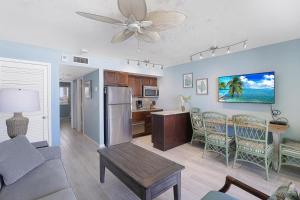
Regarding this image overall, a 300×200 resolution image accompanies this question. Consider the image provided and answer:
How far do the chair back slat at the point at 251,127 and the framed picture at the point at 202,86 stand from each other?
59.3 inches

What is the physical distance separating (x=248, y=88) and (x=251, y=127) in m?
1.19

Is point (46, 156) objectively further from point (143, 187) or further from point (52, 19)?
point (52, 19)

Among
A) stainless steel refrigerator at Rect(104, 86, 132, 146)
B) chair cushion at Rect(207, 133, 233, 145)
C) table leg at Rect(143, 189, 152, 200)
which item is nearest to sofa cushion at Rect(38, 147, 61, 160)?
table leg at Rect(143, 189, 152, 200)

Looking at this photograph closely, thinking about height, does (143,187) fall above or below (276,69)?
below

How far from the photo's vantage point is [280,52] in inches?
116

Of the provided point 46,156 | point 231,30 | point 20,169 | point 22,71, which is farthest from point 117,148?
point 231,30

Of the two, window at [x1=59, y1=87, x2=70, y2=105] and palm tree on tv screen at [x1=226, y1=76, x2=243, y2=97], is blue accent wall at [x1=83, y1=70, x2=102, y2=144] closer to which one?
palm tree on tv screen at [x1=226, y1=76, x2=243, y2=97]

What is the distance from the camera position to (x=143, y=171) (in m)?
1.65

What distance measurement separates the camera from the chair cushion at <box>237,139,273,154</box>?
2.42 metres

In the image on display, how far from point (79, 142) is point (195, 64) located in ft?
13.4

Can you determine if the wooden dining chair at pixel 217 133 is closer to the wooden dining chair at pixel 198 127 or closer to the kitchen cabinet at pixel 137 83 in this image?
the wooden dining chair at pixel 198 127

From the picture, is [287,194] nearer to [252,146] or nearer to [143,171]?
[143,171]

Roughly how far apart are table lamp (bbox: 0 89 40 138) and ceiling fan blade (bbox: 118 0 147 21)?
1.88m

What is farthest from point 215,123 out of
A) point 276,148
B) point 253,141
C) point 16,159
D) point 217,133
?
point 16,159
